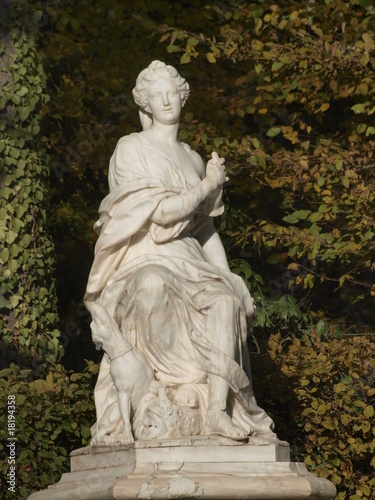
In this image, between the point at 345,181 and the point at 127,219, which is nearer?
the point at 127,219

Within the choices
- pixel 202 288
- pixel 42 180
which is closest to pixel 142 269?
pixel 202 288

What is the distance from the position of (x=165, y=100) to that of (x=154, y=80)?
135 mm

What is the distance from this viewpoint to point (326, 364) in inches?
389

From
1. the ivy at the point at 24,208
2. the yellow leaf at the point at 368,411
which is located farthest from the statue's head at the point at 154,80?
the yellow leaf at the point at 368,411

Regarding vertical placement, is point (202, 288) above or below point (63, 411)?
above

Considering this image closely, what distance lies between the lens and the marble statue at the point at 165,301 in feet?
23.6

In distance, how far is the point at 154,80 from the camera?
26.5 ft

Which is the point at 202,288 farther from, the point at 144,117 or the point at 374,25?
the point at 374,25

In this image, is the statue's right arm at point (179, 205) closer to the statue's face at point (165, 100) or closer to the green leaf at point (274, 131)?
the statue's face at point (165, 100)

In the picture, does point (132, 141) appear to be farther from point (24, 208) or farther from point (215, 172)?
point (24, 208)

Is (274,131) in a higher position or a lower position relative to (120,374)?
higher

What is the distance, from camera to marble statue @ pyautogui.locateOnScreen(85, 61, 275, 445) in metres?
7.18

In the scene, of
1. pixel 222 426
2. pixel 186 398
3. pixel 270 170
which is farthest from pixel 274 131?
pixel 222 426

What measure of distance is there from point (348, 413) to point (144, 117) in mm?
2732
